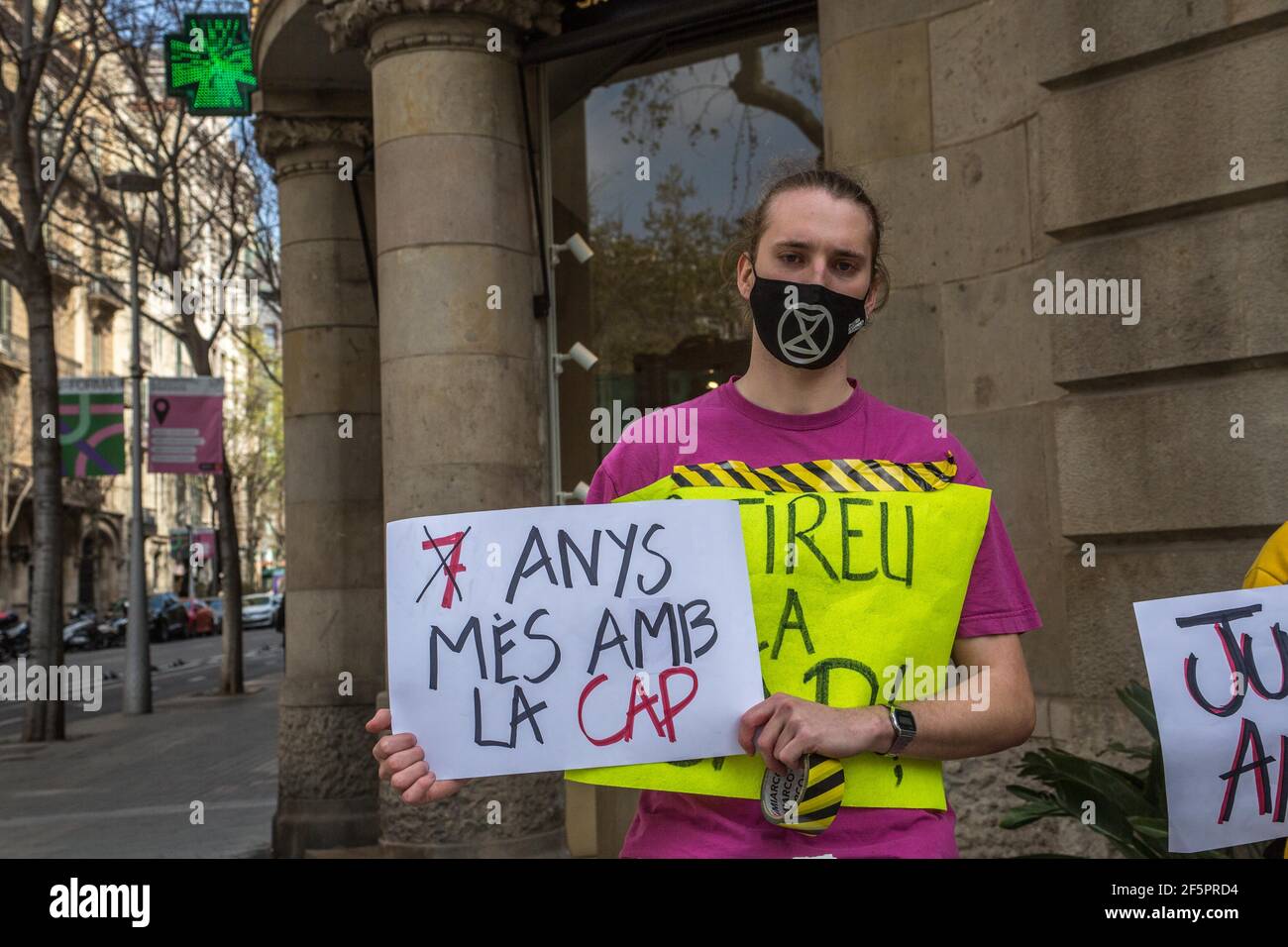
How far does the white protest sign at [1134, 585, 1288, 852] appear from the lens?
2.34 metres

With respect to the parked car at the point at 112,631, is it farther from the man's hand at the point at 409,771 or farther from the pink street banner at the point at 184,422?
the man's hand at the point at 409,771

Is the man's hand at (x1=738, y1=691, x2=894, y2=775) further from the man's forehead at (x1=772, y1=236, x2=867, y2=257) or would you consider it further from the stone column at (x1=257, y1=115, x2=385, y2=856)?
the stone column at (x1=257, y1=115, x2=385, y2=856)

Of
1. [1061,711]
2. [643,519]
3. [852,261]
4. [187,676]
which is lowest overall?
[187,676]

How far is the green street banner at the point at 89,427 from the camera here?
20.2m

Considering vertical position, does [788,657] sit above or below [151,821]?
above

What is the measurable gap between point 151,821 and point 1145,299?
929cm

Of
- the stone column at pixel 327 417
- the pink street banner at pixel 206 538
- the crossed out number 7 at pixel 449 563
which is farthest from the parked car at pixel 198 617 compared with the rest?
the crossed out number 7 at pixel 449 563

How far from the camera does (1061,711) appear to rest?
541 centimetres

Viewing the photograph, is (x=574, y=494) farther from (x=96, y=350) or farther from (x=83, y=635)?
(x=96, y=350)

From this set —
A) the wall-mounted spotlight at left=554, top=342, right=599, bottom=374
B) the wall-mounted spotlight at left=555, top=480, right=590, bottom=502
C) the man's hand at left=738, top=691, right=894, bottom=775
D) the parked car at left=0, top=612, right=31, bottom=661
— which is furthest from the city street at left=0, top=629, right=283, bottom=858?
the parked car at left=0, top=612, right=31, bottom=661

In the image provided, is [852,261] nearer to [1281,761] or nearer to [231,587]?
[1281,761]

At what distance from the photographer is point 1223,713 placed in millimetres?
2365

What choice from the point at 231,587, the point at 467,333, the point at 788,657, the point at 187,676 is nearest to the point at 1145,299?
the point at 788,657

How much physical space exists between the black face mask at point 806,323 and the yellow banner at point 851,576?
0.20 metres
